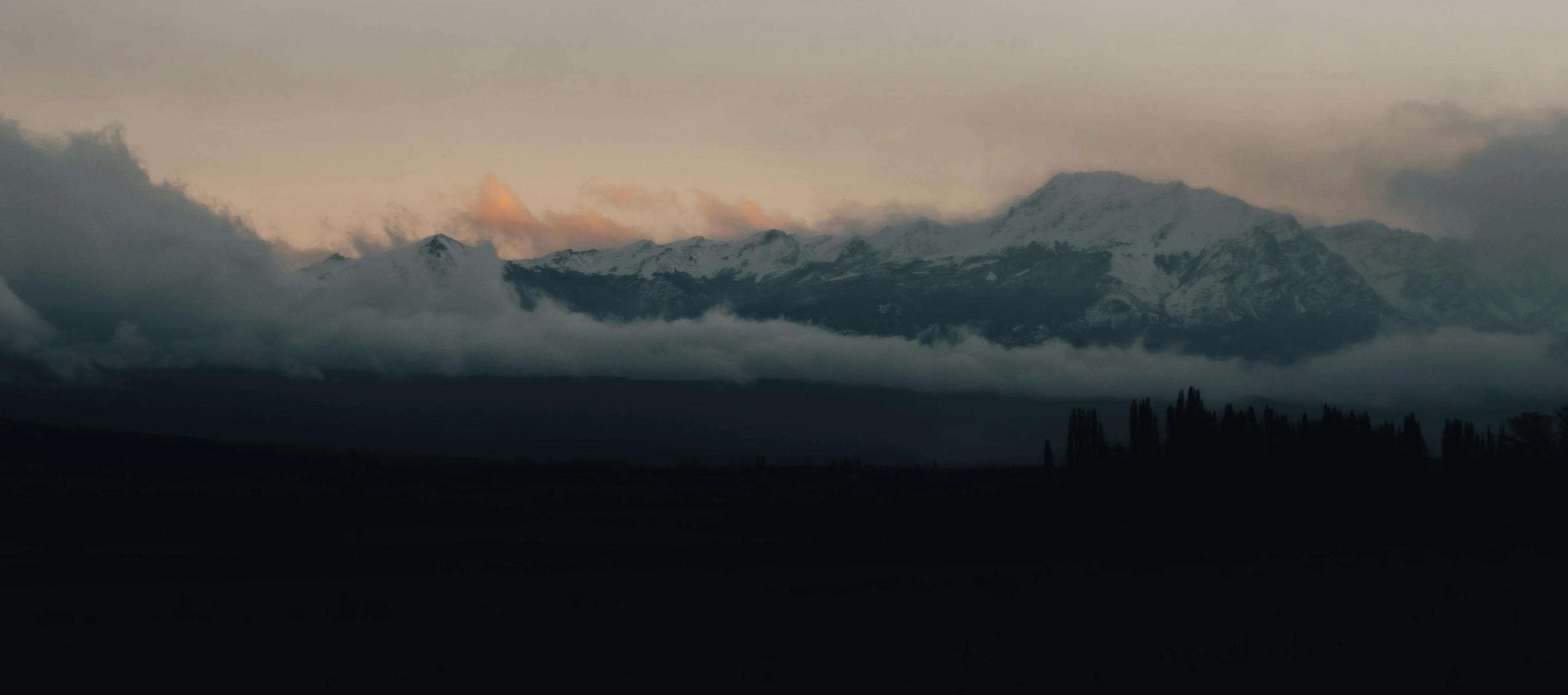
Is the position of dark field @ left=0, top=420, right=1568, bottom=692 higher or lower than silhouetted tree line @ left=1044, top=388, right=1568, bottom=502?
lower

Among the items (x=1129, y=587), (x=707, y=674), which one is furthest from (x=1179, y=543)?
(x=707, y=674)

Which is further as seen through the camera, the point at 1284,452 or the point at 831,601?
the point at 1284,452

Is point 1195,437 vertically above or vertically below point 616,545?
above

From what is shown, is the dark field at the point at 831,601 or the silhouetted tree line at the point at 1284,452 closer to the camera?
the dark field at the point at 831,601

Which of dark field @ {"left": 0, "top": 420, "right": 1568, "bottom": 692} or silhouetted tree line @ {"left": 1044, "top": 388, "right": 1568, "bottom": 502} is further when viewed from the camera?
silhouetted tree line @ {"left": 1044, "top": 388, "right": 1568, "bottom": 502}

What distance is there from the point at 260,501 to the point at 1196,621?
149142mm

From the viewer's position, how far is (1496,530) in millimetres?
138250

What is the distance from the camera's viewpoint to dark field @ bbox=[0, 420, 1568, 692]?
59094 mm

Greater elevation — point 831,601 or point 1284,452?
point 1284,452

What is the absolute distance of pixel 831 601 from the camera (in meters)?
82.4

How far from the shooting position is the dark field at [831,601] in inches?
2327

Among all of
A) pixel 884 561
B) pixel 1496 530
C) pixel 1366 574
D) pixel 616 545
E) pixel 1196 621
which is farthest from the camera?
pixel 1496 530

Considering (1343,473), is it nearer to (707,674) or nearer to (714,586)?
(714,586)

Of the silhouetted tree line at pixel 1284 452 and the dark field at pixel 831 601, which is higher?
the silhouetted tree line at pixel 1284 452
